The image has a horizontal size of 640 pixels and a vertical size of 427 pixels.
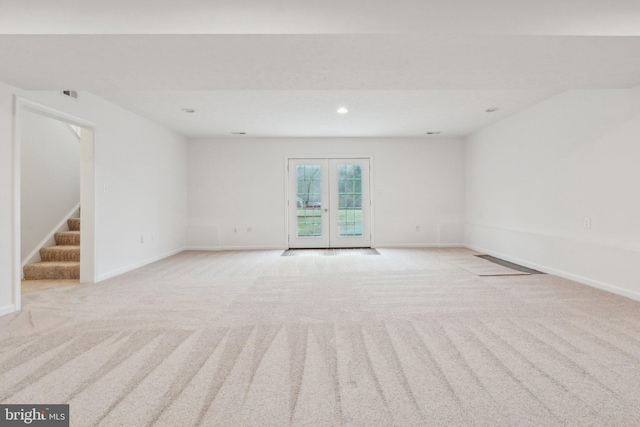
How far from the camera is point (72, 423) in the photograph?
161 cm

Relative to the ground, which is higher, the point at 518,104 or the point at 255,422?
the point at 518,104

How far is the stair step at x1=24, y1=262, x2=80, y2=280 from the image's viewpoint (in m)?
4.84

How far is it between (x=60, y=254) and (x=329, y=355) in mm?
4908

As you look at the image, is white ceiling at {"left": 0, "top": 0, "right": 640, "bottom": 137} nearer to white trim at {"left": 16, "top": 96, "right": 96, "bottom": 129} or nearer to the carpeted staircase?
white trim at {"left": 16, "top": 96, "right": 96, "bottom": 129}

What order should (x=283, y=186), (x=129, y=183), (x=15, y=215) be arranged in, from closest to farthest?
(x=15, y=215) < (x=129, y=183) < (x=283, y=186)

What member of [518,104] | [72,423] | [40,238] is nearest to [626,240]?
[518,104]

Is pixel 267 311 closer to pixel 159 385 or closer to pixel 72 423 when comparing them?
pixel 159 385

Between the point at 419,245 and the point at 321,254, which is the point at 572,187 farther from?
the point at 321,254

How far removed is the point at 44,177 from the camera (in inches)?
213

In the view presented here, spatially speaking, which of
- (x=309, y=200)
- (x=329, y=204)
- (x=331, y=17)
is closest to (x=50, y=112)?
(x=331, y=17)

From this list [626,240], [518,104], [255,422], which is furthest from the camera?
[518,104]

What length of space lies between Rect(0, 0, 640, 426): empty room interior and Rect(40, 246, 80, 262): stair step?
0.12 metres

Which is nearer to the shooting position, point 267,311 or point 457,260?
point 267,311

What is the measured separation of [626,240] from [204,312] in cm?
444
